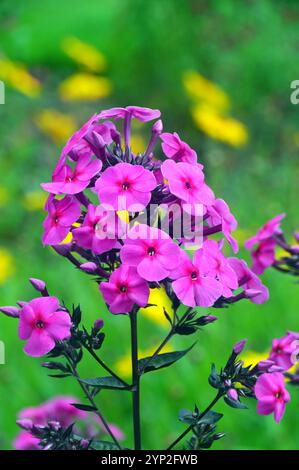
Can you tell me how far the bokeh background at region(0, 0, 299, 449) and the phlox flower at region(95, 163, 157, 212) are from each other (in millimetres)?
1580

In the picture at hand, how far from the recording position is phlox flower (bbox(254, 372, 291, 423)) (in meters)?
1.35

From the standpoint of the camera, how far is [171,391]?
9.76 feet

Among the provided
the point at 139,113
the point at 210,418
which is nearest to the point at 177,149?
the point at 139,113

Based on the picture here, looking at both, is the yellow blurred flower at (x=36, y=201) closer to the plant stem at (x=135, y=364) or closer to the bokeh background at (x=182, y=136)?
the bokeh background at (x=182, y=136)

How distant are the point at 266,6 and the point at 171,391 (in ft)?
13.7

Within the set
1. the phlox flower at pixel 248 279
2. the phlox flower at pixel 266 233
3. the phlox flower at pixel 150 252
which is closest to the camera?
the phlox flower at pixel 150 252

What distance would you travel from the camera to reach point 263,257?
5.57 feet

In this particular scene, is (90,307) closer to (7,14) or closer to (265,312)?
(265,312)

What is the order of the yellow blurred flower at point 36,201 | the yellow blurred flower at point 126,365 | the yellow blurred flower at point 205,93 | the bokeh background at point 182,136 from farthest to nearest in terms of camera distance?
1. the yellow blurred flower at point 205,93
2. the yellow blurred flower at point 36,201
3. the bokeh background at point 182,136
4. the yellow blurred flower at point 126,365

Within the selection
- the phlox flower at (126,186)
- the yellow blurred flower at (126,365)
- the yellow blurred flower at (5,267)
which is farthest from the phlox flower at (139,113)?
the yellow blurred flower at (5,267)

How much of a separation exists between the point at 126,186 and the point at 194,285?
0.61 ft

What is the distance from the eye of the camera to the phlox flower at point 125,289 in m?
1.23

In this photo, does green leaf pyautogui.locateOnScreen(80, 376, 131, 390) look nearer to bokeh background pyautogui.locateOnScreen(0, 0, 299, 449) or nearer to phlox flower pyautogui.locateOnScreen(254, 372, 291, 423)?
phlox flower pyautogui.locateOnScreen(254, 372, 291, 423)

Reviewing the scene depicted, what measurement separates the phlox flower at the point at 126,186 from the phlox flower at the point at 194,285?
0.36 ft
